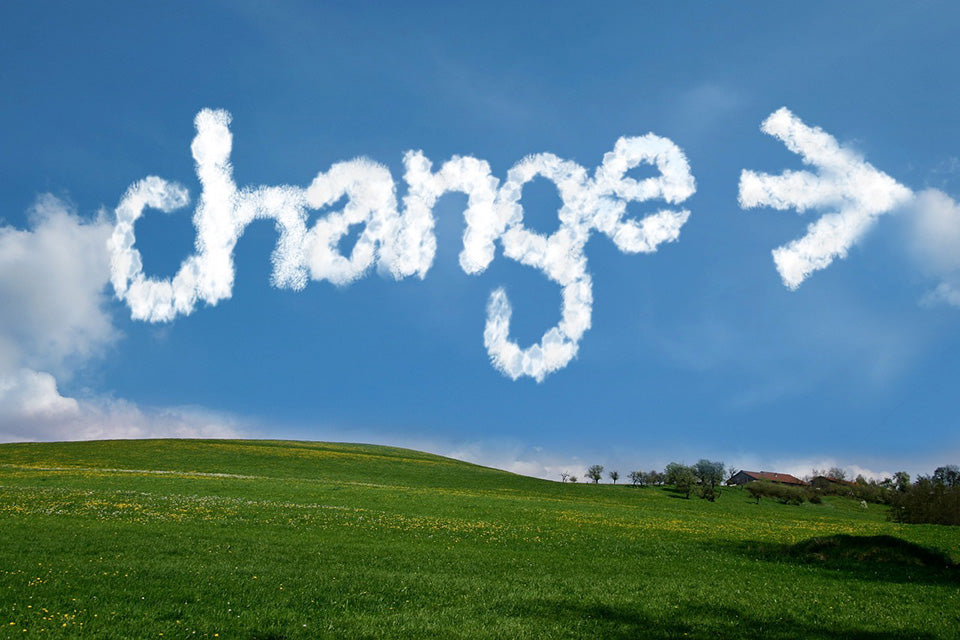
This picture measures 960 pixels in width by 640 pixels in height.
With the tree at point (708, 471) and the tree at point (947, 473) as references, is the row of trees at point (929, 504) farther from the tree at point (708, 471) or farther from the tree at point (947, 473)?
the tree at point (947, 473)

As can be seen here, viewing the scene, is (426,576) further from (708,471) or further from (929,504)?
(708,471)

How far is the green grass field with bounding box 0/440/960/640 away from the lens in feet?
46.8

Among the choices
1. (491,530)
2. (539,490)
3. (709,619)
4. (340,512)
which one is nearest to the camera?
(709,619)

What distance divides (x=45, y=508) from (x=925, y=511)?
101 metres

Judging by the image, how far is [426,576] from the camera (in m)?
19.9

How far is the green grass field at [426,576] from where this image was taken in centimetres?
1426

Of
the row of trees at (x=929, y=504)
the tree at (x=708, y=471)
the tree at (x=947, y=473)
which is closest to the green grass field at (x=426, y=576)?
the row of trees at (x=929, y=504)

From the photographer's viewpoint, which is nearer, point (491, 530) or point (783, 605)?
point (783, 605)

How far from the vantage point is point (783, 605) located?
1803cm

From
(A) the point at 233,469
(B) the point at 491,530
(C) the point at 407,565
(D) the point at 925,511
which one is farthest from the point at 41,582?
(D) the point at 925,511

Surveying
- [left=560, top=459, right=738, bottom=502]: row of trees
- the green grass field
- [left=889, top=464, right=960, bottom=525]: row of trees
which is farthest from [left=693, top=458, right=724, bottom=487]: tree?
the green grass field

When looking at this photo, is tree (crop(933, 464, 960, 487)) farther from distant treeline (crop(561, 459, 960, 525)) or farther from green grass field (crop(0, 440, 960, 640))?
green grass field (crop(0, 440, 960, 640))

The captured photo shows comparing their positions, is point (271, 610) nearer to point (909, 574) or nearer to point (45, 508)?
point (909, 574)

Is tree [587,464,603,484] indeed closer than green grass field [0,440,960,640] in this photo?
No
